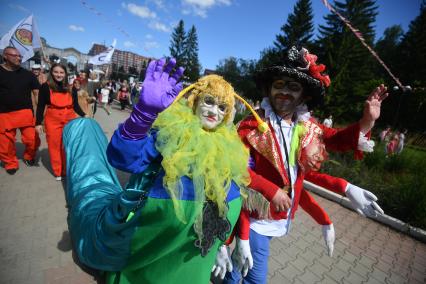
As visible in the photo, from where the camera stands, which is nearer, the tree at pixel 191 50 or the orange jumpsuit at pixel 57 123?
the orange jumpsuit at pixel 57 123

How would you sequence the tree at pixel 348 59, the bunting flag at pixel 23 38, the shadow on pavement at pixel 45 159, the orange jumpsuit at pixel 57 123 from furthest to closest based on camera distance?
the tree at pixel 348 59 → the bunting flag at pixel 23 38 → the shadow on pavement at pixel 45 159 → the orange jumpsuit at pixel 57 123

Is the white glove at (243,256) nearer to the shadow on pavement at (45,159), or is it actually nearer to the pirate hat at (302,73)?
the pirate hat at (302,73)

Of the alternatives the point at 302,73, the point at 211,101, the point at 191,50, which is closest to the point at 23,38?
the point at 211,101

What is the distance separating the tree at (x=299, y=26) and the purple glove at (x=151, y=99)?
111 ft

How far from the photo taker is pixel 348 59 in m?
27.6

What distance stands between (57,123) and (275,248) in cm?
365

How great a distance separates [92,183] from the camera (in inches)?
106

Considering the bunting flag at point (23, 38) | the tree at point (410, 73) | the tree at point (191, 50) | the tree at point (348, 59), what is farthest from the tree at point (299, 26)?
the bunting flag at point (23, 38)

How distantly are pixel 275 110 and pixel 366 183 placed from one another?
4559 millimetres

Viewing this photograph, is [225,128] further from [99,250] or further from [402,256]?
[402,256]

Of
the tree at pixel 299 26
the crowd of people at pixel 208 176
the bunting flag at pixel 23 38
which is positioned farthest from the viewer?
the tree at pixel 299 26

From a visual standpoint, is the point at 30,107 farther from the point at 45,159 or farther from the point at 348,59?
the point at 348,59

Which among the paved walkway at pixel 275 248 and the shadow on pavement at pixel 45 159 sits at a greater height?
the paved walkway at pixel 275 248

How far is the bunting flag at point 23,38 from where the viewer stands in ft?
18.9
